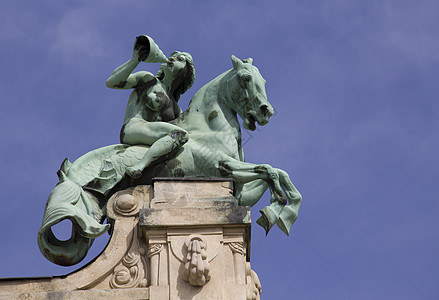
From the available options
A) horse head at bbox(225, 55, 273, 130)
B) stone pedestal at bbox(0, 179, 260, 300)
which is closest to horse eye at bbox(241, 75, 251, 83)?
horse head at bbox(225, 55, 273, 130)

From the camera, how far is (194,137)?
15.9 m

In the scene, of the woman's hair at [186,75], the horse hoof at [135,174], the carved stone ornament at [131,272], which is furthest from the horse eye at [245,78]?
the carved stone ornament at [131,272]

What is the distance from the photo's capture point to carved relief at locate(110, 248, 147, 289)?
14.2 meters

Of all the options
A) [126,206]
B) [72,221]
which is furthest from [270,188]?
[72,221]

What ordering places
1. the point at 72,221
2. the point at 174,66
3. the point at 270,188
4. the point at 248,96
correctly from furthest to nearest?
the point at 174,66
the point at 248,96
the point at 270,188
the point at 72,221

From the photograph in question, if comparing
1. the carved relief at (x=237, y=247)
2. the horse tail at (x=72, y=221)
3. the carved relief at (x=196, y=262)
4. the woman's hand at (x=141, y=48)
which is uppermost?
the woman's hand at (x=141, y=48)

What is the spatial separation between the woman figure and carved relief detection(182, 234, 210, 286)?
61.2 inches

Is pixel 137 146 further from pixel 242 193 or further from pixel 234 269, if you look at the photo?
pixel 234 269

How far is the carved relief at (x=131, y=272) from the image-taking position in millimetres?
14242

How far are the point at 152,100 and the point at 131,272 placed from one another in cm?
314

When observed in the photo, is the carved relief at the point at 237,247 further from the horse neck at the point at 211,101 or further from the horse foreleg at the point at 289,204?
the horse neck at the point at 211,101

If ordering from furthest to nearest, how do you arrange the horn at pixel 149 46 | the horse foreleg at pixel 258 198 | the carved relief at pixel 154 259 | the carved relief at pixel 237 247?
the horn at pixel 149 46 < the horse foreleg at pixel 258 198 < the carved relief at pixel 237 247 < the carved relief at pixel 154 259

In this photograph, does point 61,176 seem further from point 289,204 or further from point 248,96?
point 289,204

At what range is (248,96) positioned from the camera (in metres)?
16.2
